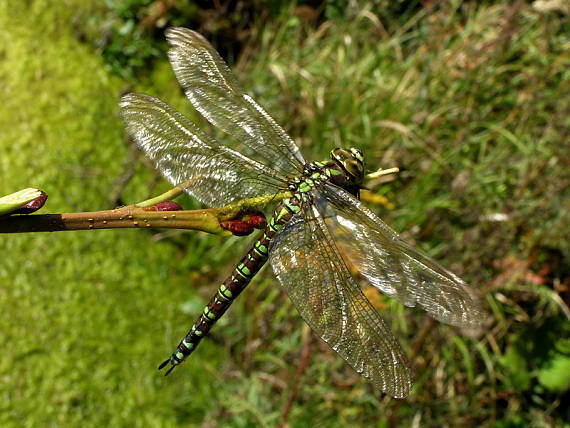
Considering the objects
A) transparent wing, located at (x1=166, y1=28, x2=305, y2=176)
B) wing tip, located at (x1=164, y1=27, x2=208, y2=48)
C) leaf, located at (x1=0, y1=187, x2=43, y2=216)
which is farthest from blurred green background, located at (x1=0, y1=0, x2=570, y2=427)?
leaf, located at (x1=0, y1=187, x2=43, y2=216)

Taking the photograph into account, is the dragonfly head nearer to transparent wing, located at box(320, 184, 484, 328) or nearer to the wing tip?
transparent wing, located at box(320, 184, 484, 328)

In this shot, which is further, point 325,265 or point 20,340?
point 20,340

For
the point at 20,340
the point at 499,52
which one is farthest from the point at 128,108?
the point at 499,52

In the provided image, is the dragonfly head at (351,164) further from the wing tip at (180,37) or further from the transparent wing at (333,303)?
the wing tip at (180,37)

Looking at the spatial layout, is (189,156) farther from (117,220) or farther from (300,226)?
(117,220)

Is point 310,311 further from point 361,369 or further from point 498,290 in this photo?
point 498,290

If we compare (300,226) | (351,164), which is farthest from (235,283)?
(351,164)
